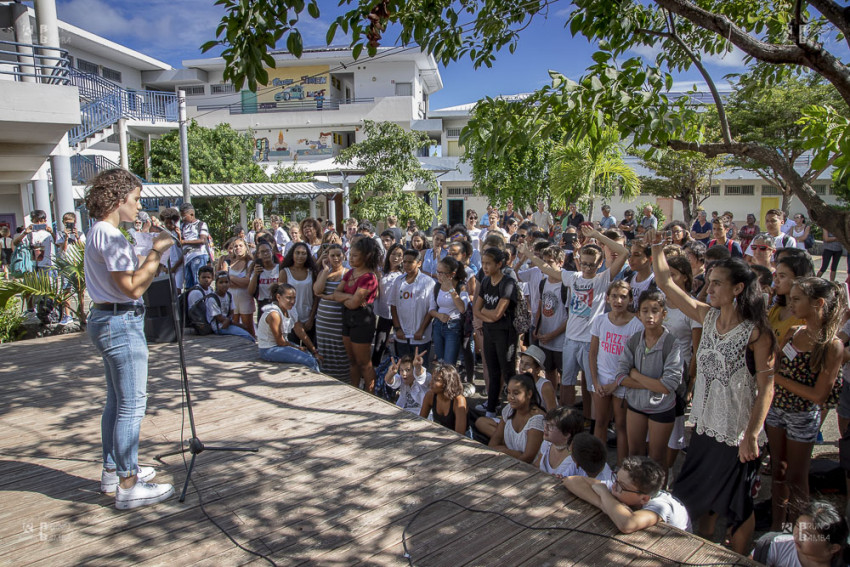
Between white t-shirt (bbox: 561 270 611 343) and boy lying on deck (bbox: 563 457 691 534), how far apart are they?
216 centimetres

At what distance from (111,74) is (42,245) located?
2308 centimetres

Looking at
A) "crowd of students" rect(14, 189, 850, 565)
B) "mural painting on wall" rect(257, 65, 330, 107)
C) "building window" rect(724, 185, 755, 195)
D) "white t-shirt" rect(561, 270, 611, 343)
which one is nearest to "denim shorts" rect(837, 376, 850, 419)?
"crowd of students" rect(14, 189, 850, 565)

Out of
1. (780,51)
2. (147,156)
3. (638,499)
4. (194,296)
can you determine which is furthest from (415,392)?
(147,156)

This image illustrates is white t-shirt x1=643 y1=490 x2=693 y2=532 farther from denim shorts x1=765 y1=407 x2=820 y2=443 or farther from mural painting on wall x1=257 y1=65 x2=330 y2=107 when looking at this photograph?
mural painting on wall x1=257 y1=65 x2=330 y2=107

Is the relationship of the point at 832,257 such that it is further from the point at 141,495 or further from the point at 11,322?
the point at 11,322

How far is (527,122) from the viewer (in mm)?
3037

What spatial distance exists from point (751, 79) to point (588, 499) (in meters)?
3.44

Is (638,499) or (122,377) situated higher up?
(122,377)

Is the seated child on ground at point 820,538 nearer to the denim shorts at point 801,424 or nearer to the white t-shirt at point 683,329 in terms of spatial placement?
the denim shorts at point 801,424

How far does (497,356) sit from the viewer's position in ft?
18.7

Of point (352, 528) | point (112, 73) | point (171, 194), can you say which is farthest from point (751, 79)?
point (112, 73)

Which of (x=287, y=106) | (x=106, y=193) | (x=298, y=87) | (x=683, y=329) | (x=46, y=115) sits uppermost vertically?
(x=298, y=87)

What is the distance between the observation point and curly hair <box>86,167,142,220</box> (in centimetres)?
290

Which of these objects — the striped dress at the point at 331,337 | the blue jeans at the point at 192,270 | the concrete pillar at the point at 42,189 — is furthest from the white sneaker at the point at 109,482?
the concrete pillar at the point at 42,189
